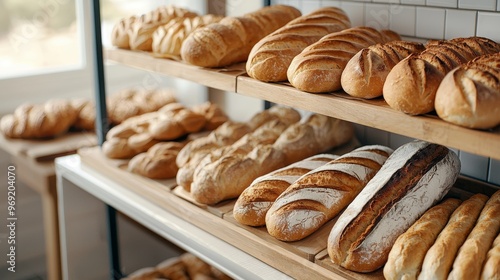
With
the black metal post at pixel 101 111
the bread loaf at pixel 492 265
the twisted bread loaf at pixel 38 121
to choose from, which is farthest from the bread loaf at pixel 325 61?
the twisted bread loaf at pixel 38 121

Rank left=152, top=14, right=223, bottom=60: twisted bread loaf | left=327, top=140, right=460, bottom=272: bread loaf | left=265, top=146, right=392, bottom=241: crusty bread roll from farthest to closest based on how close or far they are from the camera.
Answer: left=152, top=14, right=223, bottom=60: twisted bread loaf, left=265, top=146, right=392, bottom=241: crusty bread roll, left=327, top=140, right=460, bottom=272: bread loaf

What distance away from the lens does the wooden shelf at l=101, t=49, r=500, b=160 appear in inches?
48.7

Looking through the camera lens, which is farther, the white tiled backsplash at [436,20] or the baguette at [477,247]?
the white tiled backsplash at [436,20]

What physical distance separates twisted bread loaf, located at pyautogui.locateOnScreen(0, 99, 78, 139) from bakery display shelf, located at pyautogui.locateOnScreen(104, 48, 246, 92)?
769mm

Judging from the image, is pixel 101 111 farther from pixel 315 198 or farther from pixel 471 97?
pixel 471 97

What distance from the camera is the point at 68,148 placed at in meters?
2.83

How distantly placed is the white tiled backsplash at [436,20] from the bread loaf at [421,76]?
320 millimetres

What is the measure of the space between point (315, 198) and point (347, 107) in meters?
0.29

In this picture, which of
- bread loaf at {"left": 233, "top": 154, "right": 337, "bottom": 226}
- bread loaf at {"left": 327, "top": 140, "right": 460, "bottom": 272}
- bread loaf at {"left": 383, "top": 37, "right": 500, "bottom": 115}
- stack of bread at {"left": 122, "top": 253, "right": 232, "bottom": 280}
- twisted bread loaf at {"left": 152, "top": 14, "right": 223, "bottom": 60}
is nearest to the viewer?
bread loaf at {"left": 383, "top": 37, "right": 500, "bottom": 115}

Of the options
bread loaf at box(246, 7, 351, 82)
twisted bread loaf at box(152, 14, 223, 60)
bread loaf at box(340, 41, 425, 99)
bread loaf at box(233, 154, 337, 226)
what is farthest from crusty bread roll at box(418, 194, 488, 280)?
twisted bread loaf at box(152, 14, 223, 60)

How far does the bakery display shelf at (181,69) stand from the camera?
5.95 feet

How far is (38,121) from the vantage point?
285 centimetres

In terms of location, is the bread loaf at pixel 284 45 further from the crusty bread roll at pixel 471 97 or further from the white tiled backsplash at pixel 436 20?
the crusty bread roll at pixel 471 97

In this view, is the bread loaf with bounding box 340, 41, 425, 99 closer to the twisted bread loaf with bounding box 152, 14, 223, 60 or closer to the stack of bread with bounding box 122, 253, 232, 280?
the twisted bread loaf with bounding box 152, 14, 223, 60
